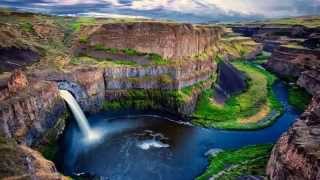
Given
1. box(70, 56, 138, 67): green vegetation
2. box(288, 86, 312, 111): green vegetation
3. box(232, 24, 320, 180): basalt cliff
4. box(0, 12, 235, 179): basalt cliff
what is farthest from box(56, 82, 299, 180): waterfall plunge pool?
box(232, 24, 320, 180): basalt cliff

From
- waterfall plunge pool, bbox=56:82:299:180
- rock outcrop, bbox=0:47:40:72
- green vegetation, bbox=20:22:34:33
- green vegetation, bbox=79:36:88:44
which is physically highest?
green vegetation, bbox=20:22:34:33

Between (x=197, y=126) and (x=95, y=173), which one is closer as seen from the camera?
(x=95, y=173)

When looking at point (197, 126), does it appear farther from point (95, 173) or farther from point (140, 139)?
point (95, 173)

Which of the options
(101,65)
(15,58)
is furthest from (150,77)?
(15,58)

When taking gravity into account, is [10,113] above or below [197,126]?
above

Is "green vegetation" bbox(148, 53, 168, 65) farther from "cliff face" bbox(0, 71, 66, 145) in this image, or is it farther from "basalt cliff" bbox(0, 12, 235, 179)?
"cliff face" bbox(0, 71, 66, 145)

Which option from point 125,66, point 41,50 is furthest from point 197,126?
point 41,50
